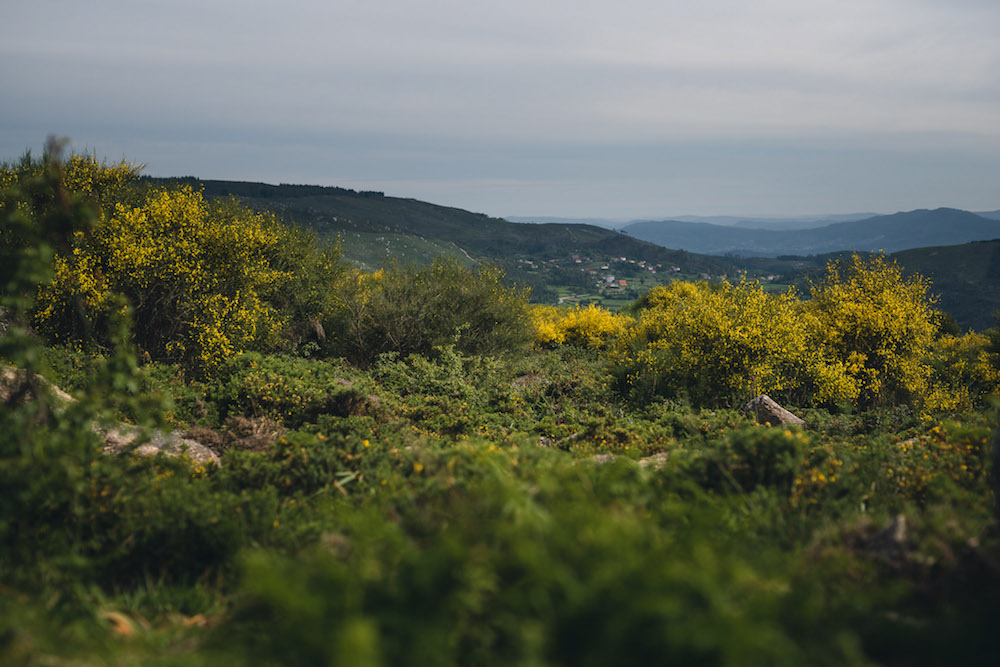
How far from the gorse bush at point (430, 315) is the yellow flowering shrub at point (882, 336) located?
1446 centimetres

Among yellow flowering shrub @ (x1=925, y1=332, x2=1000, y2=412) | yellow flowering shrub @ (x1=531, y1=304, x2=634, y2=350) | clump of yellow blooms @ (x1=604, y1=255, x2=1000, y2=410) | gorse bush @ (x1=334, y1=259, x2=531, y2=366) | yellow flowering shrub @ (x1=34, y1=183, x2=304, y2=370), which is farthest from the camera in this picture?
yellow flowering shrub @ (x1=531, y1=304, x2=634, y2=350)

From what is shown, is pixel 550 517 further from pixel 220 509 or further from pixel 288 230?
pixel 288 230

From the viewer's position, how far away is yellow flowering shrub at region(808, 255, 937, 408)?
21.3 m

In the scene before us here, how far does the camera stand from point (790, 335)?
17.9m

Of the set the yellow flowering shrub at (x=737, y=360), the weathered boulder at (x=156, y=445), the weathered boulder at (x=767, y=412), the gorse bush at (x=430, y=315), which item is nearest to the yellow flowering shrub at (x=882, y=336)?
the yellow flowering shrub at (x=737, y=360)

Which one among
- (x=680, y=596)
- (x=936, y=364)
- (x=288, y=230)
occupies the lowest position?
(x=936, y=364)

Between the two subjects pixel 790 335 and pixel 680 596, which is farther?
pixel 790 335

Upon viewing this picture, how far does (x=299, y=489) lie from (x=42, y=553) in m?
2.58

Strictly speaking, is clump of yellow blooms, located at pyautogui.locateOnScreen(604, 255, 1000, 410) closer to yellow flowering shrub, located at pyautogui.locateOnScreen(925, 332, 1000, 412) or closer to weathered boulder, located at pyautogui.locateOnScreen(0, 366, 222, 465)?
yellow flowering shrub, located at pyautogui.locateOnScreen(925, 332, 1000, 412)

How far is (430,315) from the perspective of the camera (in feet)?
79.5

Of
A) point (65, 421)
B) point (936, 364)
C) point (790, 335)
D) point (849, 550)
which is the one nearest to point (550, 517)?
point (849, 550)

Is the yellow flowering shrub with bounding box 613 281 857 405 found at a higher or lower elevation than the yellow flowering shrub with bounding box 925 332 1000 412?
higher

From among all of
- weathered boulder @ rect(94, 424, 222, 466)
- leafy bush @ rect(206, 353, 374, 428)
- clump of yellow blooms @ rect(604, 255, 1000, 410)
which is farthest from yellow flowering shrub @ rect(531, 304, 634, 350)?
weathered boulder @ rect(94, 424, 222, 466)

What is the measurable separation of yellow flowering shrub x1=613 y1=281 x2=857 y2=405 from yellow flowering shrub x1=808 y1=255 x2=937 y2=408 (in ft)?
9.12
